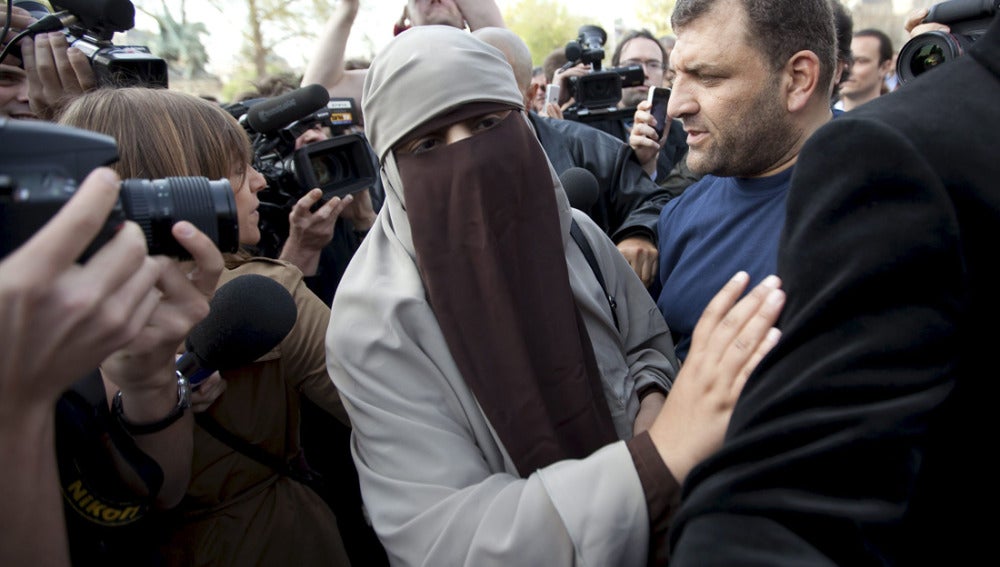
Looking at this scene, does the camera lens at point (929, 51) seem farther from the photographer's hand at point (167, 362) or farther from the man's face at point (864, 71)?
the man's face at point (864, 71)

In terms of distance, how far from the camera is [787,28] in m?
1.86

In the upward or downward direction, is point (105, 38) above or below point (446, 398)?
above


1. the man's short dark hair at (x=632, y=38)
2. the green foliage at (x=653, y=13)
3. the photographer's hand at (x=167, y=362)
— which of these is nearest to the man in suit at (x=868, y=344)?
the photographer's hand at (x=167, y=362)

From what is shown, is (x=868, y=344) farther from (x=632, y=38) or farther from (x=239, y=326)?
(x=632, y=38)

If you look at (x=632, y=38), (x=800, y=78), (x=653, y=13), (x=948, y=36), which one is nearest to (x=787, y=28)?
(x=800, y=78)

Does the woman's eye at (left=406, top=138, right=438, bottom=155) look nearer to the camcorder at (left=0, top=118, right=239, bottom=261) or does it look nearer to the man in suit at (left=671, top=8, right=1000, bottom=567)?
the camcorder at (left=0, top=118, right=239, bottom=261)

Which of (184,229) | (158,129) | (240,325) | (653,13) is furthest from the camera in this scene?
(653,13)

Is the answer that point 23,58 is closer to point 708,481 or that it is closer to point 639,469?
point 639,469

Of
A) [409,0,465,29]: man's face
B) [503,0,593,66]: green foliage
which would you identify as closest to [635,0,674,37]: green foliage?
[503,0,593,66]: green foliage

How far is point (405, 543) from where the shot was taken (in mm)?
1497

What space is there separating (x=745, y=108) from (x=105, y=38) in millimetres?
2126

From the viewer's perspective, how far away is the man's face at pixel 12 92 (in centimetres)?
262

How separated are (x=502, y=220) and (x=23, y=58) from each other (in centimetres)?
192

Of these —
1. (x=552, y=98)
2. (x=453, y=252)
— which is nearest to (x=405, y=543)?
(x=453, y=252)
